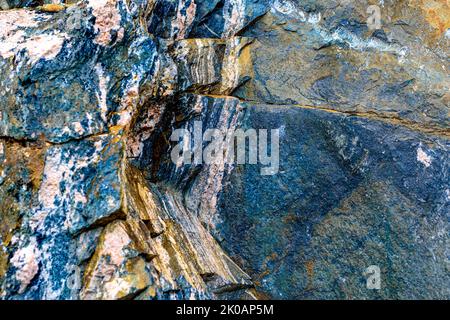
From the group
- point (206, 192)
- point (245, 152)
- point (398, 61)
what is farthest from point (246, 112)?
point (398, 61)

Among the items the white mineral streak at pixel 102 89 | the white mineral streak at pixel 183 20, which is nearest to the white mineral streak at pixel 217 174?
the white mineral streak at pixel 183 20

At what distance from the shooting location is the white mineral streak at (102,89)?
536 cm

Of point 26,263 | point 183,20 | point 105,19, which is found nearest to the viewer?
point 26,263

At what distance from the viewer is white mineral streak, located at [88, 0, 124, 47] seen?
5.53 meters

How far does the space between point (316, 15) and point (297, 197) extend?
2.26m

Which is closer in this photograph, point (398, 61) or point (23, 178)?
point (23, 178)

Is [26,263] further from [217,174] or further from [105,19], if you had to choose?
[105,19]

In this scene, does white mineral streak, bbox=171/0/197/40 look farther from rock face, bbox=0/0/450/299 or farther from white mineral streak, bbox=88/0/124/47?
white mineral streak, bbox=88/0/124/47

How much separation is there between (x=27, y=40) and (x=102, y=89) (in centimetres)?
95

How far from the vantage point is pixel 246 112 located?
20.8 ft

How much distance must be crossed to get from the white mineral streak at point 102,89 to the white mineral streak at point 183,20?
1315mm

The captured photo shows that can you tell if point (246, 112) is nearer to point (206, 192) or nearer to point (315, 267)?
point (206, 192)

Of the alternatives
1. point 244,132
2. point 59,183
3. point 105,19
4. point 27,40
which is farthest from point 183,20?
point 59,183

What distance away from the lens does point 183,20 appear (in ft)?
21.2
